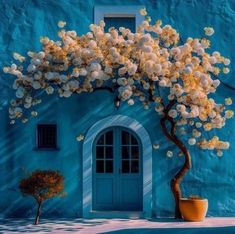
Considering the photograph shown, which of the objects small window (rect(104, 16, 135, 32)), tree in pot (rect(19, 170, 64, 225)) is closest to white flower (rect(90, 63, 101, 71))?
small window (rect(104, 16, 135, 32))

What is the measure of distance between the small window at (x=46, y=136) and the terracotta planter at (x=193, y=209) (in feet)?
10.9

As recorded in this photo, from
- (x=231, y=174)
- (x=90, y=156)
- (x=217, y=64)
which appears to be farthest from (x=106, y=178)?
(x=217, y=64)

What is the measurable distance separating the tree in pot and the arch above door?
3.36ft

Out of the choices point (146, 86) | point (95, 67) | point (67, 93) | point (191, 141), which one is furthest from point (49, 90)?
point (191, 141)

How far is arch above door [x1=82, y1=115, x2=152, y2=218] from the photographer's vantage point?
12.4m

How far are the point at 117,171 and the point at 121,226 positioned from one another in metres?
1.65

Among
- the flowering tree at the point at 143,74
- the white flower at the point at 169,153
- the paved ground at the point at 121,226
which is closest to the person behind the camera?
the paved ground at the point at 121,226

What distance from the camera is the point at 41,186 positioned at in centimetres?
1130

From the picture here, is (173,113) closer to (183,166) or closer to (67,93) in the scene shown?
(183,166)

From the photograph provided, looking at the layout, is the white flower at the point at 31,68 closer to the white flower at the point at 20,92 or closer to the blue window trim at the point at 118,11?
the white flower at the point at 20,92

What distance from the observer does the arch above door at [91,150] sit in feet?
40.7

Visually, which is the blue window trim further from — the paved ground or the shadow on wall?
the shadow on wall

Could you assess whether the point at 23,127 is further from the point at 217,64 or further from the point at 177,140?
the point at 217,64

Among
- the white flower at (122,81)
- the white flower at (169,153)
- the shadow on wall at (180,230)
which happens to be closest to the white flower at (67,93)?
the white flower at (122,81)
